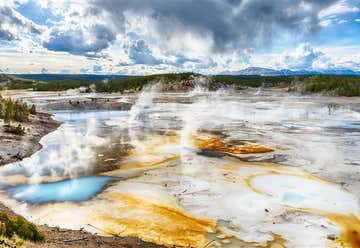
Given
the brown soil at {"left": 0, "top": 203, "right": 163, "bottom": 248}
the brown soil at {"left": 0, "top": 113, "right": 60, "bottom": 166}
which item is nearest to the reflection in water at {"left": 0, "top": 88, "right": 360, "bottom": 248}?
the brown soil at {"left": 0, "top": 203, "right": 163, "bottom": 248}

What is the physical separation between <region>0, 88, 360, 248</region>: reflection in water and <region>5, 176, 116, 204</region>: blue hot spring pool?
0.05m

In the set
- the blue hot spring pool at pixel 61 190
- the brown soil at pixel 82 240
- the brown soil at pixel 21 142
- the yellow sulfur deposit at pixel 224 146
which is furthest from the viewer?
the yellow sulfur deposit at pixel 224 146

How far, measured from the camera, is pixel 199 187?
17.0 metres

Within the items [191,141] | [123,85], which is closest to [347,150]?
[191,141]

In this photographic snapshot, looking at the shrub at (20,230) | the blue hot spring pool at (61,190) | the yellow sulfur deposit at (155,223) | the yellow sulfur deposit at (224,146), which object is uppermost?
the shrub at (20,230)

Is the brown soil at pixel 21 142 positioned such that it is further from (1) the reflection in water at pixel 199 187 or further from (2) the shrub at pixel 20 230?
(2) the shrub at pixel 20 230

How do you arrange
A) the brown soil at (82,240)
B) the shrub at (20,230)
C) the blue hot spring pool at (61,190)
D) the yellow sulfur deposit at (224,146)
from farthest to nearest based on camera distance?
the yellow sulfur deposit at (224,146), the blue hot spring pool at (61,190), the brown soil at (82,240), the shrub at (20,230)

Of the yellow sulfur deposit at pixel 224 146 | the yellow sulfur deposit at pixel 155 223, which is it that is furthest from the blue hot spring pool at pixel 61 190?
the yellow sulfur deposit at pixel 224 146

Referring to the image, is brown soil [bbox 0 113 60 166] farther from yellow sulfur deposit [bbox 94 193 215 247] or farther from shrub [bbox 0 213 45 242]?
shrub [bbox 0 213 45 242]

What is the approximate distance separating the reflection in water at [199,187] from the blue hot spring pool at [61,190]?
0.05 meters

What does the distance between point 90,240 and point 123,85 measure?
98.2 metres

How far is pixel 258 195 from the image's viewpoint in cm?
1585

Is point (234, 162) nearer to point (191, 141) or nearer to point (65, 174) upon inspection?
point (191, 141)

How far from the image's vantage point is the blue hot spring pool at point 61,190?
15820 mm
